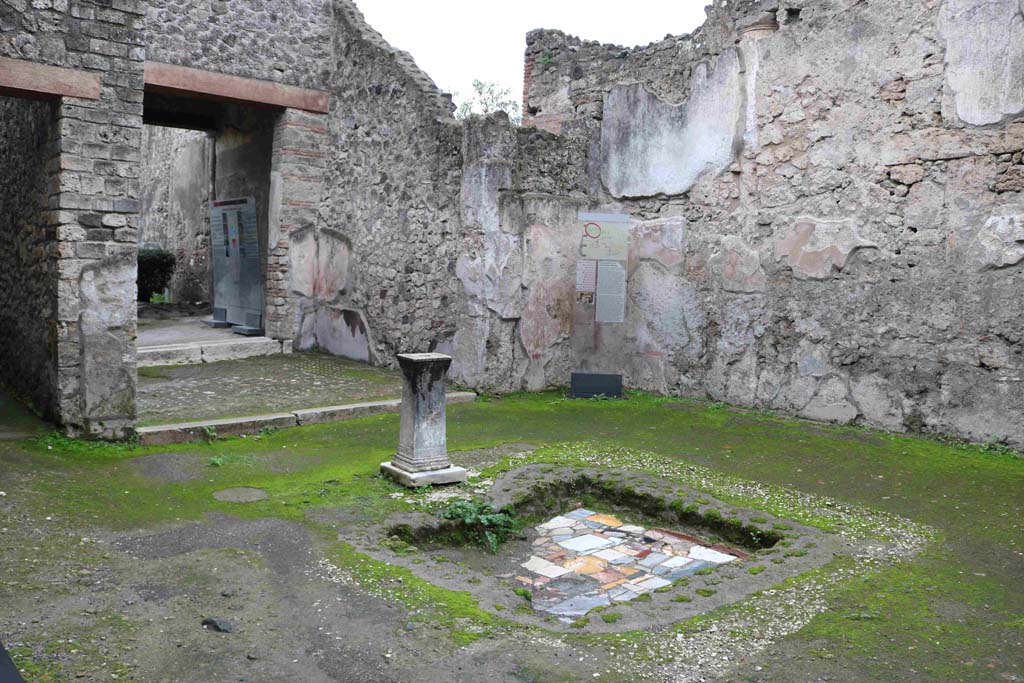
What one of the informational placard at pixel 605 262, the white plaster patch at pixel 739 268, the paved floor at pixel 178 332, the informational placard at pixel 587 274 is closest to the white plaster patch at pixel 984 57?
the white plaster patch at pixel 739 268

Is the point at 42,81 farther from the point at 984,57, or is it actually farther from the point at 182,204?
the point at 182,204

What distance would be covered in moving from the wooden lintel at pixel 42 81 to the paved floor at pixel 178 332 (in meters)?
4.57

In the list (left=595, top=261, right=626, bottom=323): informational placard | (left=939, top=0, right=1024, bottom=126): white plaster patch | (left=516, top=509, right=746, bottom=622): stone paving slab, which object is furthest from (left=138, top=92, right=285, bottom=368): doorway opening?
(left=939, top=0, right=1024, bottom=126): white plaster patch

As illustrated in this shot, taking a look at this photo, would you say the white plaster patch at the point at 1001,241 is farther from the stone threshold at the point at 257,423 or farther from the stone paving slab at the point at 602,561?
the stone threshold at the point at 257,423

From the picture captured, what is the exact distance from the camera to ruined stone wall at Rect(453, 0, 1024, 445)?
595 cm

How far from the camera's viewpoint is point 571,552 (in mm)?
4188

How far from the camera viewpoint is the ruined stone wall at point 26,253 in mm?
5744

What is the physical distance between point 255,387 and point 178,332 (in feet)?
11.2

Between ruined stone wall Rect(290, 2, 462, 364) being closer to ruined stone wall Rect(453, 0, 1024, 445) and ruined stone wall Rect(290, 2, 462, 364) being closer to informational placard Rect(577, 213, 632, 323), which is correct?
ruined stone wall Rect(453, 0, 1024, 445)

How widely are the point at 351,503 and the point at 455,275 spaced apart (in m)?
4.10

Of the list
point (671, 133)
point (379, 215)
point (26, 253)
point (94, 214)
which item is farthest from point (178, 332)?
point (671, 133)

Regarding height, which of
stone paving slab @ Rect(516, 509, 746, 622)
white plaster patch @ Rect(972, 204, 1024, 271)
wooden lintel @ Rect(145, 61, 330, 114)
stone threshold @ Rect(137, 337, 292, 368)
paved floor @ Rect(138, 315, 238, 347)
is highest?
wooden lintel @ Rect(145, 61, 330, 114)

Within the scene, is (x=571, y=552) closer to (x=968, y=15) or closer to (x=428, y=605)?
(x=428, y=605)

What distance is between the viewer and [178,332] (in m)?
10.8
